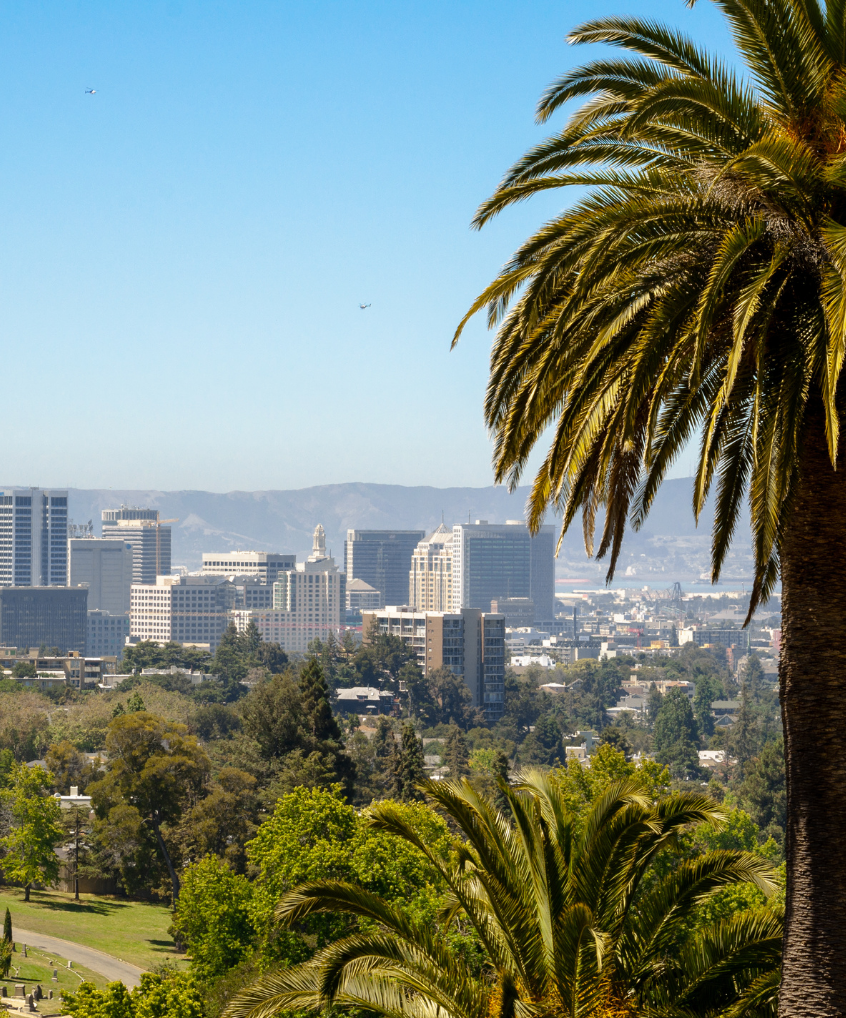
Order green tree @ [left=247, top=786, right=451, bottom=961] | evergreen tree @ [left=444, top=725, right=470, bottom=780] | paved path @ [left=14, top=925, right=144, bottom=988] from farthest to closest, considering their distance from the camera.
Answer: evergreen tree @ [left=444, top=725, right=470, bottom=780], paved path @ [left=14, top=925, right=144, bottom=988], green tree @ [left=247, top=786, right=451, bottom=961]

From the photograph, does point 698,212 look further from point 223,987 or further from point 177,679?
point 177,679

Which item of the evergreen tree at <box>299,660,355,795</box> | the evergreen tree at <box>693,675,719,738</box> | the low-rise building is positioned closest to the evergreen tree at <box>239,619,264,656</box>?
the low-rise building

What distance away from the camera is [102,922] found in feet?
168

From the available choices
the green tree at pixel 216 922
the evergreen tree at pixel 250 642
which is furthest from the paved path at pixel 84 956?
the evergreen tree at pixel 250 642

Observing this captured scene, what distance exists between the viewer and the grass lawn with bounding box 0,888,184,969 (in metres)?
46.3

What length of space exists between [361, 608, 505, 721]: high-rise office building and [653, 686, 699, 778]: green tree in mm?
24894

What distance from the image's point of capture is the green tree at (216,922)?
2995cm

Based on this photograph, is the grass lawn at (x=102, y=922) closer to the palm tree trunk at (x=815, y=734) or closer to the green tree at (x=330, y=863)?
the green tree at (x=330, y=863)

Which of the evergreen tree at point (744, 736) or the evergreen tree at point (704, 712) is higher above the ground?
the evergreen tree at point (744, 736)

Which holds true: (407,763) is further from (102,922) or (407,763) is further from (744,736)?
(744,736)

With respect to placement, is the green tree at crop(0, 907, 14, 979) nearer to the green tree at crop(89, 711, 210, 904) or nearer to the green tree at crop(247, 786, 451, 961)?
the green tree at crop(247, 786, 451, 961)

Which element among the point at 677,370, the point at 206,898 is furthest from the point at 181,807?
the point at 677,370

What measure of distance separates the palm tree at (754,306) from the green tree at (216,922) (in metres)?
24.5

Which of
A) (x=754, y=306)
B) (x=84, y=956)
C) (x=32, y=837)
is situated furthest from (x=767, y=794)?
(x=754, y=306)
